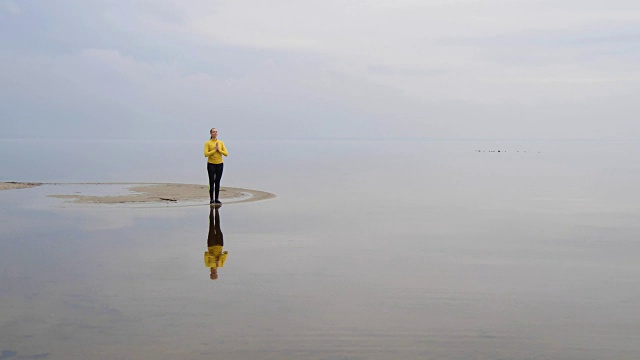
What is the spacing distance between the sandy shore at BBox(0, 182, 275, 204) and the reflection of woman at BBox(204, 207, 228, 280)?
5.94m

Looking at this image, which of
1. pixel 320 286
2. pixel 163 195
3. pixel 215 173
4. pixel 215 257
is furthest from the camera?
pixel 163 195

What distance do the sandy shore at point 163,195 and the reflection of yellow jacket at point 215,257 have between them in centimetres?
910

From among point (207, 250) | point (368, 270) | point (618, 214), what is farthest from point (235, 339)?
point (618, 214)

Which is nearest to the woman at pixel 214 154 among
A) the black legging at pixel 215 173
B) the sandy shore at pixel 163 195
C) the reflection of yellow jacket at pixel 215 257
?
the black legging at pixel 215 173

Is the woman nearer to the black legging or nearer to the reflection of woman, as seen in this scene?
the black legging

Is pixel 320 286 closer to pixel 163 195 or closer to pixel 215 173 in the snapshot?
pixel 215 173

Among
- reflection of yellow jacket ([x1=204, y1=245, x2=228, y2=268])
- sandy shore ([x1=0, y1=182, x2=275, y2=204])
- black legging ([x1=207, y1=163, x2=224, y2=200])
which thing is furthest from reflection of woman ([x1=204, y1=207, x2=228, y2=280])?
sandy shore ([x1=0, y1=182, x2=275, y2=204])

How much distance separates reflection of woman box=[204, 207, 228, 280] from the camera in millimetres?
10805

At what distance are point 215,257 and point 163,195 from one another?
1192 centimetres

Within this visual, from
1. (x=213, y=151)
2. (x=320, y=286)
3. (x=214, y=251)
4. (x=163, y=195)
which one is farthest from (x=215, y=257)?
(x=163, y=195)

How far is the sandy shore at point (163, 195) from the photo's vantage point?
70.4 ft

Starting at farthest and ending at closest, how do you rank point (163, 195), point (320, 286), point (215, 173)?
point (163, 195), point (215, 173), point (320, 286)

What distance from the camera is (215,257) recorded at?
38.1 ft

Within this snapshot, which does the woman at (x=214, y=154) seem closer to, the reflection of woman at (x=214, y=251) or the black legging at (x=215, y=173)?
the black legging at (x=215, y=173)
